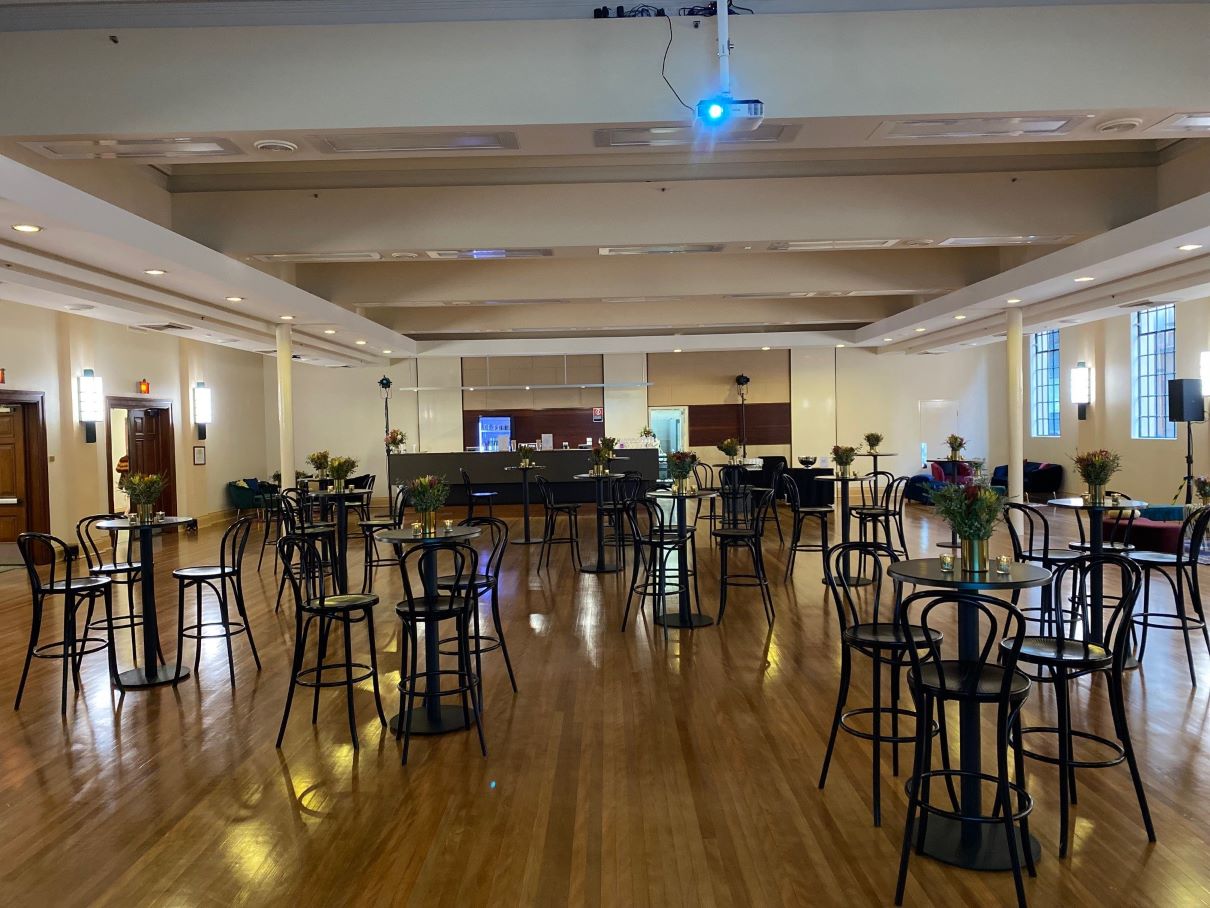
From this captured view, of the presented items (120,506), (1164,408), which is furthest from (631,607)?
(1164,408)

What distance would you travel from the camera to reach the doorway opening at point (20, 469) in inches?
391

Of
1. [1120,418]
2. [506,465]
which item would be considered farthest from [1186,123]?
[506,465]

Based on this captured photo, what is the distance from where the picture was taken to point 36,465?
32.8 ft

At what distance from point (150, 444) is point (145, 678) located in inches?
342

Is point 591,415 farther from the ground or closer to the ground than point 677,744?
farther from the ground

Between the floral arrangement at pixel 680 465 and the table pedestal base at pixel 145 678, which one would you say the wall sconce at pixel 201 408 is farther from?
the floral arrangement at pixel 680 465

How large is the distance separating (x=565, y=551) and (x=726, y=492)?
7.26ft

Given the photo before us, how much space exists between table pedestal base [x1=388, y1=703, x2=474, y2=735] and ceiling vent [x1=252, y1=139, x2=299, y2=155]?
311cm

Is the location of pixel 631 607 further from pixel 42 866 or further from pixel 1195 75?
pixel 1195 75

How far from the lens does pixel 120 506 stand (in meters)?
12.0

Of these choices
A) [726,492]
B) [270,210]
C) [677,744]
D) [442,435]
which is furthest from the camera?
[442,435]

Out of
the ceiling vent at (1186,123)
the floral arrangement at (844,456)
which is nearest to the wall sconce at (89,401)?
the floral arrangement at (844,456)

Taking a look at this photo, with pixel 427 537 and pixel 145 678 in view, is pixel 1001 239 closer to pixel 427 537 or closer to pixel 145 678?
pixel 427 537

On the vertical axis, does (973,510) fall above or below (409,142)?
below
